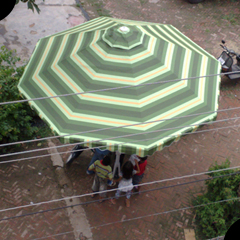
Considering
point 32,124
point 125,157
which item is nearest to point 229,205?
point 125,157

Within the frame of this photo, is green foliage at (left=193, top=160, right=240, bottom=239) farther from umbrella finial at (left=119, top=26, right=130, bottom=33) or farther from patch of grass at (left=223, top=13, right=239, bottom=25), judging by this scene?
patch of grass at (left=223, top=13, right=239, bottom=25)

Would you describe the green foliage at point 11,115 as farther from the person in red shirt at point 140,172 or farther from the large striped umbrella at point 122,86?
the person in red shirt at point 140,172

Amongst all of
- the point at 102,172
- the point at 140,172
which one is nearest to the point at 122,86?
the point at 102,172

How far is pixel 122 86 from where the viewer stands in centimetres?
459

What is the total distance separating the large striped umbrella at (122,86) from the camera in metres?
4.33

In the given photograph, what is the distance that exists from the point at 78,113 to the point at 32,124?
2844 mm

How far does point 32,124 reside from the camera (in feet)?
Result: 22.6

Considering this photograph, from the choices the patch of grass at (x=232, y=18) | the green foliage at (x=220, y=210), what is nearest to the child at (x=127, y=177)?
the green foliage at (x=220, y=210)

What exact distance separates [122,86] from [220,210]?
2.98m

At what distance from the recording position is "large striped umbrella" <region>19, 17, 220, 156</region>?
14.2ft

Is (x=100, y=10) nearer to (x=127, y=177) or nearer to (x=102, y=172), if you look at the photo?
(x=102, y=172)

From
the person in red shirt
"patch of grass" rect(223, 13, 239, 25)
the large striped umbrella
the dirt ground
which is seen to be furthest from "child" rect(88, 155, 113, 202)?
"patch of grass" rect(223, 13, 239, 25)

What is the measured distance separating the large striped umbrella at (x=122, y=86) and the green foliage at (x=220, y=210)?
4.67 ft

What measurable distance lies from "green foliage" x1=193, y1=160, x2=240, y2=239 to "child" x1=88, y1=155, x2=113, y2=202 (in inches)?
77.3
